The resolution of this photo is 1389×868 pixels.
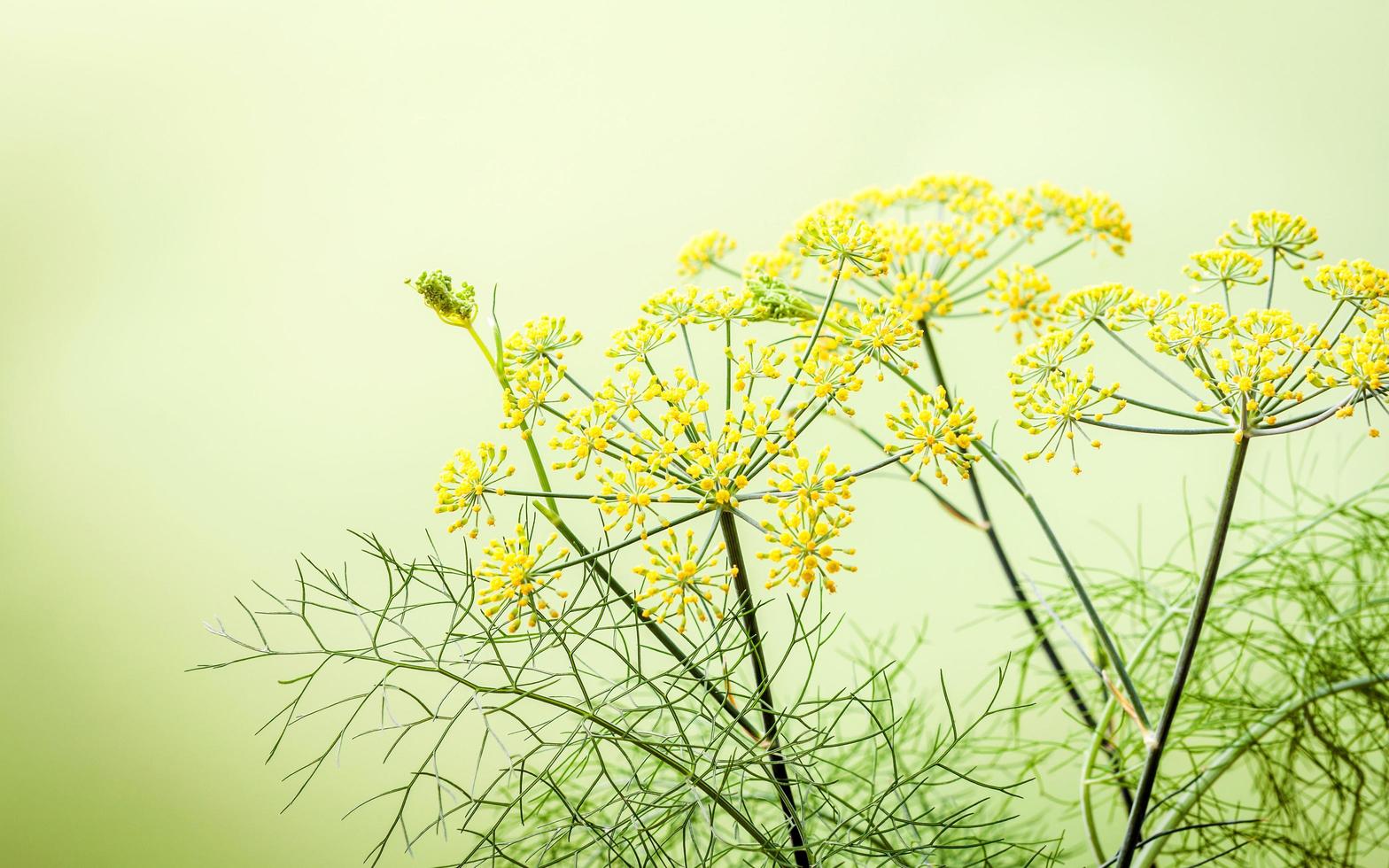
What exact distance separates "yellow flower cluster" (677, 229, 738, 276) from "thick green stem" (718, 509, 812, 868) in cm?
30

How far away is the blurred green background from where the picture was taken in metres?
1.10

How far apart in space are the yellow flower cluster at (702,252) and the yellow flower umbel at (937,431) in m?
0.30

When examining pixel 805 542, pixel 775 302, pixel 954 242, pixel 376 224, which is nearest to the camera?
pixel 805 542

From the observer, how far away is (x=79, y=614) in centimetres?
111

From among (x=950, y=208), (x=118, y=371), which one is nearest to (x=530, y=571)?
(x=950, y=208)

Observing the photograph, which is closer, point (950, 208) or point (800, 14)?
point (950, 208)

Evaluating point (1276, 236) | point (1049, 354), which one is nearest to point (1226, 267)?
point (1276, 236)

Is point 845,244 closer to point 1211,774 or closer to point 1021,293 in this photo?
point 1021,293

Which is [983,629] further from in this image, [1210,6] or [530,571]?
[530,571]

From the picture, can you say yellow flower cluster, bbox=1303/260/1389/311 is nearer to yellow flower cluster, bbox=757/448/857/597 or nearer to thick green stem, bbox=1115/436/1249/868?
thick green stem, bbox=1115/436/1249/868

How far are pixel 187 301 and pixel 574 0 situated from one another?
0.61 meters

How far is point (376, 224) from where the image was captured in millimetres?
1180

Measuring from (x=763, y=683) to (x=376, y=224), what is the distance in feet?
2.95

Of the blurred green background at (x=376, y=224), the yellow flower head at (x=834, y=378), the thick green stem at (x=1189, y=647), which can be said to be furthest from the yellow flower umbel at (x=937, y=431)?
the blurred green background at (x=376, y=224)
